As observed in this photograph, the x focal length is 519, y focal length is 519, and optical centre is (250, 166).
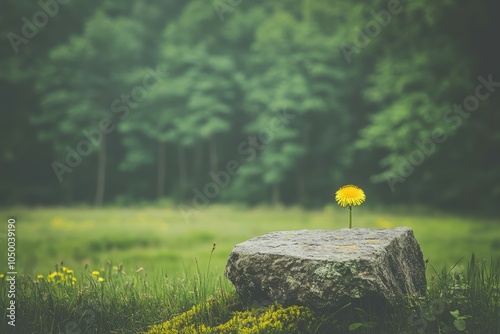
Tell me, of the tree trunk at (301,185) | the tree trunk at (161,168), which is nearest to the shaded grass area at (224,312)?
the tree trunk at (301,185)

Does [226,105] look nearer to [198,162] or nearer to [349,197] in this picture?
[198,162]

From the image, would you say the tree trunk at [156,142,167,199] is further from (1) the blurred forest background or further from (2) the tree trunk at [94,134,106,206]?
(2) the tree trunk at [94,134,106,206]

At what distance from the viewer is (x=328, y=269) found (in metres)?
4.45

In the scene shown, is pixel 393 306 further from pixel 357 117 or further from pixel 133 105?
pixel 133 105

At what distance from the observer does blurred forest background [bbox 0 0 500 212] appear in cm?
2289

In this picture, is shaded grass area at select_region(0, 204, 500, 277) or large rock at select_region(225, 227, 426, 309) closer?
large rock at select_region(225, 227, 426, 309)

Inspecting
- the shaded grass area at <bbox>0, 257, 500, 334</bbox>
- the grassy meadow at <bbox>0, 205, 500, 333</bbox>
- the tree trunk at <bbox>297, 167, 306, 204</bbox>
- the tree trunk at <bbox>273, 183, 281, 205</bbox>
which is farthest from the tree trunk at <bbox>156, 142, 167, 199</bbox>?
the shaded grass area at <bbox>0, 257, 500, 334</bbox>

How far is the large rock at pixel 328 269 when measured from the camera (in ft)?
14.5

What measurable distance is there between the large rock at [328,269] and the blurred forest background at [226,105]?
54.5ft

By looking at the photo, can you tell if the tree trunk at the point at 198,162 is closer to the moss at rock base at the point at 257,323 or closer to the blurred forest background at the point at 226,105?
the blurred forest background at the point at 226,105

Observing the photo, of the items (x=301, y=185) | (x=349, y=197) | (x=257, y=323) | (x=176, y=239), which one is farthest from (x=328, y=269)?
(x=301, y=185)

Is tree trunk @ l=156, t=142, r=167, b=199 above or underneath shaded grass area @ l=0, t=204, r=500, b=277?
above

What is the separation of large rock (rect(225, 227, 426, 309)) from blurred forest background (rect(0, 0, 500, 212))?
1662cm

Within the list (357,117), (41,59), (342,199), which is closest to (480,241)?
(342,199)
